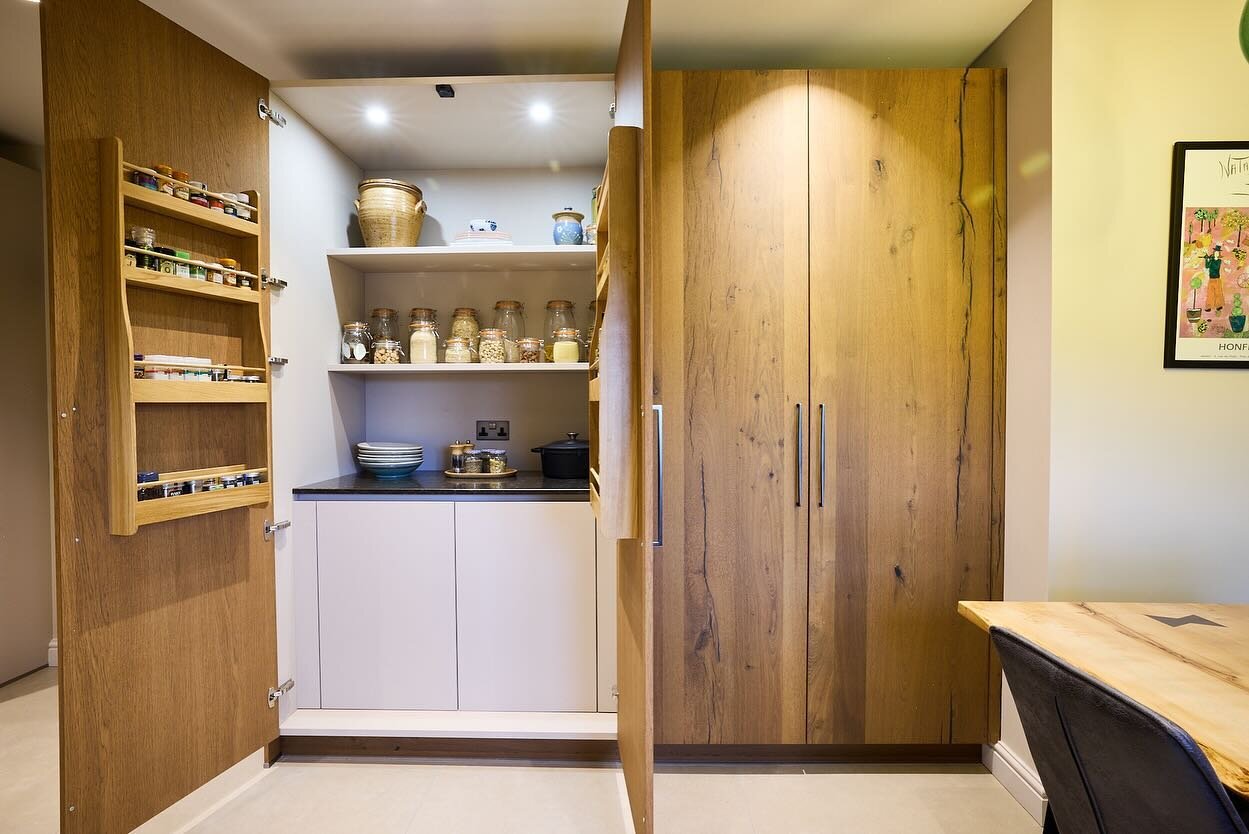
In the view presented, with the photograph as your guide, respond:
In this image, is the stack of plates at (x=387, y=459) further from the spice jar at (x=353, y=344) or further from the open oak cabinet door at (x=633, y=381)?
the open oak cabinet door at (x=633, y=381)

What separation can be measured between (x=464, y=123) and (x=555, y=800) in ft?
7.77

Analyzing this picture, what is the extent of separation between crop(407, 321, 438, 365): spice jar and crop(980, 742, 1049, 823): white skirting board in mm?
2461

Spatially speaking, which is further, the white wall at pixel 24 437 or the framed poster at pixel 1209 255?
the white wall at pixel 24 437

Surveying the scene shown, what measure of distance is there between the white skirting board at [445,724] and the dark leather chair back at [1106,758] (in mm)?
1386

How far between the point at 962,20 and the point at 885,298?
92cm

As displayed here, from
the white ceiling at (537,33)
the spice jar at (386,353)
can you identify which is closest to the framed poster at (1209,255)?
the white ceiling at (537,33)

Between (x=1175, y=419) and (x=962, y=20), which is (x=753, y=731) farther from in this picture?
(x=962, y=20)

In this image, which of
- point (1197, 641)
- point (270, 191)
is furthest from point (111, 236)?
point (1197, 641)

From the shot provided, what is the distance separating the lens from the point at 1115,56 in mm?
1679

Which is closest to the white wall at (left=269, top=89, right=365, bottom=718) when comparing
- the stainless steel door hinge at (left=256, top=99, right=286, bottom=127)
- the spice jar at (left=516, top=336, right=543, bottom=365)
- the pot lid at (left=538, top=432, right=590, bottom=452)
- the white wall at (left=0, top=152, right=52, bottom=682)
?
the stainless steel door hinge at (left=256, top=99, right=286, bottom=127)

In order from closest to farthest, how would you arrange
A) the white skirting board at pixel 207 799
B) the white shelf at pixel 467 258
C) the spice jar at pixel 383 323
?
1. the white skirting board at pixel 207 799
2. the white shelf at pixel 467 258
3. the spice jar at pixel 383 323

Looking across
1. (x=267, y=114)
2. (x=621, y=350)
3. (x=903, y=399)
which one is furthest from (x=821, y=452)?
(x=267, y=114)

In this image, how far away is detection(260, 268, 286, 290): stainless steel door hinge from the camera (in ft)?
5.95

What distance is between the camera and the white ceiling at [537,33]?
1.78 meters
